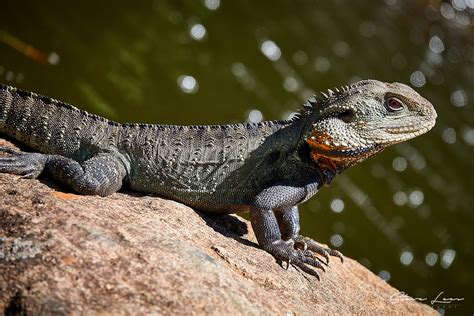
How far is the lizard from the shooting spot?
17.7ft

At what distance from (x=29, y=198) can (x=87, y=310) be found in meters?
1.37

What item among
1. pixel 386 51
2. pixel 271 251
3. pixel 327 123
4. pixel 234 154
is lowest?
pixel 271 251

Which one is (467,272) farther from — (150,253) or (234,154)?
(150,253)

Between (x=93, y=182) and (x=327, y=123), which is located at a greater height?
(x=327, y=123)

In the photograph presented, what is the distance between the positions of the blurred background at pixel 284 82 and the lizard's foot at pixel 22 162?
15.1ft

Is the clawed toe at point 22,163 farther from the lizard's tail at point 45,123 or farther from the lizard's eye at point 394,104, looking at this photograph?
the lizard's eye at point 394,104

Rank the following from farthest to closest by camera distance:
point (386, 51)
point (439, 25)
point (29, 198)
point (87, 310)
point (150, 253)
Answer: point (439, 25), point (386, 51), point (29, 198), point (150, 253), point (87, 310)

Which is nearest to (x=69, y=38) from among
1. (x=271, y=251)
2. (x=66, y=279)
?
(x=271, y=251)

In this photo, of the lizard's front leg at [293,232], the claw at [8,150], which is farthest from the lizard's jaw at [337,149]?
the claw at [8,150]

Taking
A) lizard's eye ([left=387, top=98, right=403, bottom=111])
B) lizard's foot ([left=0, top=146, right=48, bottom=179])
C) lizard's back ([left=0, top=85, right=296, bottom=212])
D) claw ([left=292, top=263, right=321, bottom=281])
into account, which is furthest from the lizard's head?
lizard's foot ([left=0, top=146, right=48, bottom=179])

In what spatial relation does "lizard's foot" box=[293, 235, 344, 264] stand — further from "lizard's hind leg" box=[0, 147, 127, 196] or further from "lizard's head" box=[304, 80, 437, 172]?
"lizard's hind leg" box=[0, 147, 127, 196]

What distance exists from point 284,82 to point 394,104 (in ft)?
25.9

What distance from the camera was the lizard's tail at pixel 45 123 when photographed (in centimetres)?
554

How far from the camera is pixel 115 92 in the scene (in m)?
10.9
